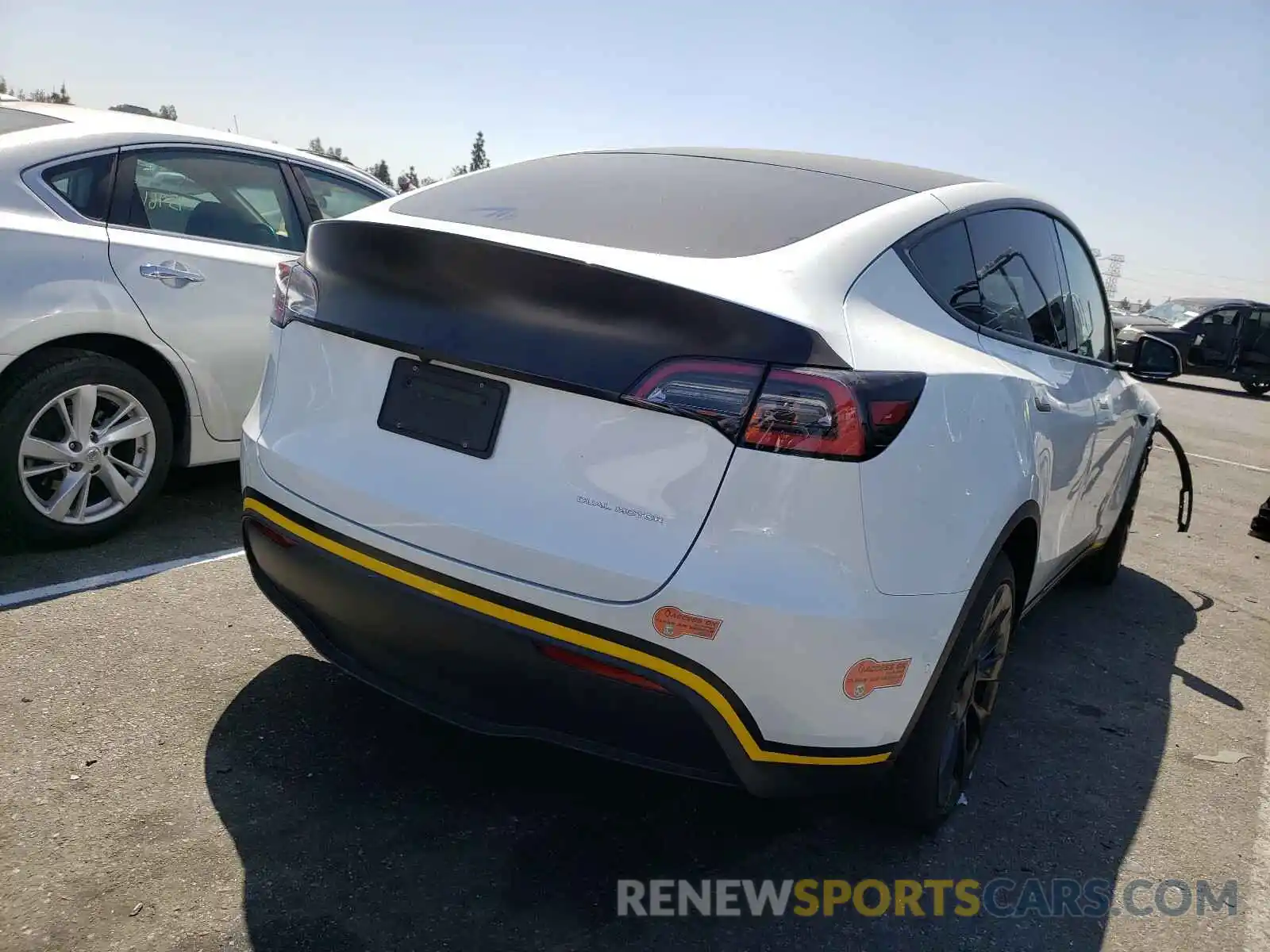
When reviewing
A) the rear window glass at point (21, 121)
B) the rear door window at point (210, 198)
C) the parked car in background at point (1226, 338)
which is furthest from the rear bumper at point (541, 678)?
the parked car in background at point (1226, 338)

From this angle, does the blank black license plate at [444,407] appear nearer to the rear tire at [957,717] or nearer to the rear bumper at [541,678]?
the rear bumper at [541,678]

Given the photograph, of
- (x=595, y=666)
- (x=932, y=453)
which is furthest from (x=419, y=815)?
(x=932, y=453)

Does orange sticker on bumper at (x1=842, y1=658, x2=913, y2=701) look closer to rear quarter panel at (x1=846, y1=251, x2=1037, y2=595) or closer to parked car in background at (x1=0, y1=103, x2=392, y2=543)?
rear quarter panel at (x1=846, y1=251, x2=1037, y2=595)

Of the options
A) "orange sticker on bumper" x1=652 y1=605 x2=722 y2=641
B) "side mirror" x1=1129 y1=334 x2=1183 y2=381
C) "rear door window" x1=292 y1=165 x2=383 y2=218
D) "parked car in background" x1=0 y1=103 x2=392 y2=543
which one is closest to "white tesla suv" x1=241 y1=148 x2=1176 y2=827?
"orange sticker on bumper" x1=652 y1=605 x2=722 y2=641

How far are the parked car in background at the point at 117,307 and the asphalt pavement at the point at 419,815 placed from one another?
1.11 ft

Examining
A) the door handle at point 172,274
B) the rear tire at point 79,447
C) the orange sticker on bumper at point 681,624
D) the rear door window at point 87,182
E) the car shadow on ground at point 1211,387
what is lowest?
the car shadow on ground at point 1211,387

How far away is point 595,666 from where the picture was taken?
2088 mm

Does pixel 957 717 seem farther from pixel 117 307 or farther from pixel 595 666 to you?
pixel 117 307

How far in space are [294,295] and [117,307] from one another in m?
1.65

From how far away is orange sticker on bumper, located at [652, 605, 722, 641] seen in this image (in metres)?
2.02

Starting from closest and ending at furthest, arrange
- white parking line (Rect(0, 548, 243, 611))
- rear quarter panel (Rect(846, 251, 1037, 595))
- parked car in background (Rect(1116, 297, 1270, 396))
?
rear quarter panel (Rect(846, 251, 1037, 595)) < white parking line (Rect(0, 548, 243, 611)) < parked car in background (Rect(1116, 297, 1270, 396))

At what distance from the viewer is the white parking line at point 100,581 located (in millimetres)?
3451

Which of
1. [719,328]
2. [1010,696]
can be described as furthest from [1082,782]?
[719,328]

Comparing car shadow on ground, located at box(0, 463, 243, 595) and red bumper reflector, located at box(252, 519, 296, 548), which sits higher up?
red bumper reflector, located at box(252, 519, 296, 548)
